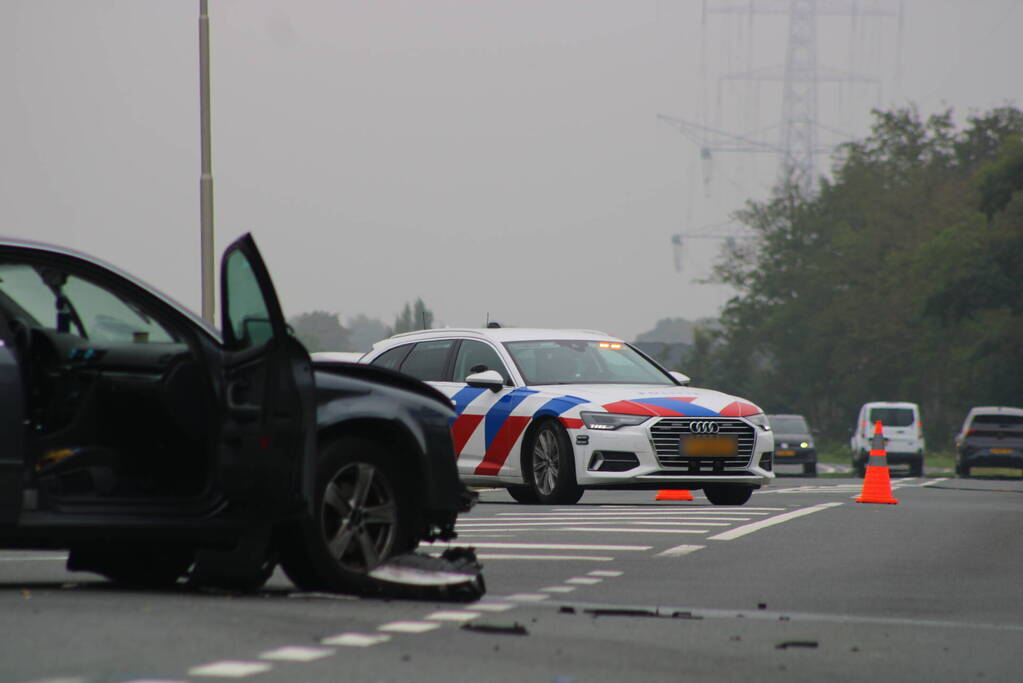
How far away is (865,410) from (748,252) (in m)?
56.6

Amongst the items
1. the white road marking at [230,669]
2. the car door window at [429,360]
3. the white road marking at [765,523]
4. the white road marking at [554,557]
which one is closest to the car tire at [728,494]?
the white road marking at [765,523]

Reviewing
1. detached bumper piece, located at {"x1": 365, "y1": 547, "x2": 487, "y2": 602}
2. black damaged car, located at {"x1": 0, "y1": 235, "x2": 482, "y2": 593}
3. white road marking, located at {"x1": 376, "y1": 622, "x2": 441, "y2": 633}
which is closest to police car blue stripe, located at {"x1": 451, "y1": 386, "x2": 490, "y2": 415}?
black damaged car, located at {"x1": 0, "y1": 235, "x2": 482, "y2": 593}

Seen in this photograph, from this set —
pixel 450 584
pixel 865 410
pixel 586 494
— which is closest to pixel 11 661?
pixel 450 584

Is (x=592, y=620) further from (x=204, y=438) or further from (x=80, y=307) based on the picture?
(x=80, y=307)

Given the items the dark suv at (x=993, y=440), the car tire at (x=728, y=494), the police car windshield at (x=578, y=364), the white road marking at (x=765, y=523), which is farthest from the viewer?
the dark suv at (x=993, y=440)

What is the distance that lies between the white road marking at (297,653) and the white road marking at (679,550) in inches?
205

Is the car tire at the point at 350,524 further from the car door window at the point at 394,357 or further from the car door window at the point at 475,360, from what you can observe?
the car door window at the point at 394,357

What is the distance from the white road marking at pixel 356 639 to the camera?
713 centimetres

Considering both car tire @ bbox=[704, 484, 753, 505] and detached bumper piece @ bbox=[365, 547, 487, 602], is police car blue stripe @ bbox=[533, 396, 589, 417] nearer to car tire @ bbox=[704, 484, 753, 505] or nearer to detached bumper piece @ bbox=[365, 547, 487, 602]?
car tire @ bbox=[704, 484, 753, 505]

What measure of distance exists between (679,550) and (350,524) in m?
3.86

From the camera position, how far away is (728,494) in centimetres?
1800

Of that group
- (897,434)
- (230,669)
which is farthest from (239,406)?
(897,434)

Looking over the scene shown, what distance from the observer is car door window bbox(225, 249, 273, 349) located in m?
8.39

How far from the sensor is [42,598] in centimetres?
861
